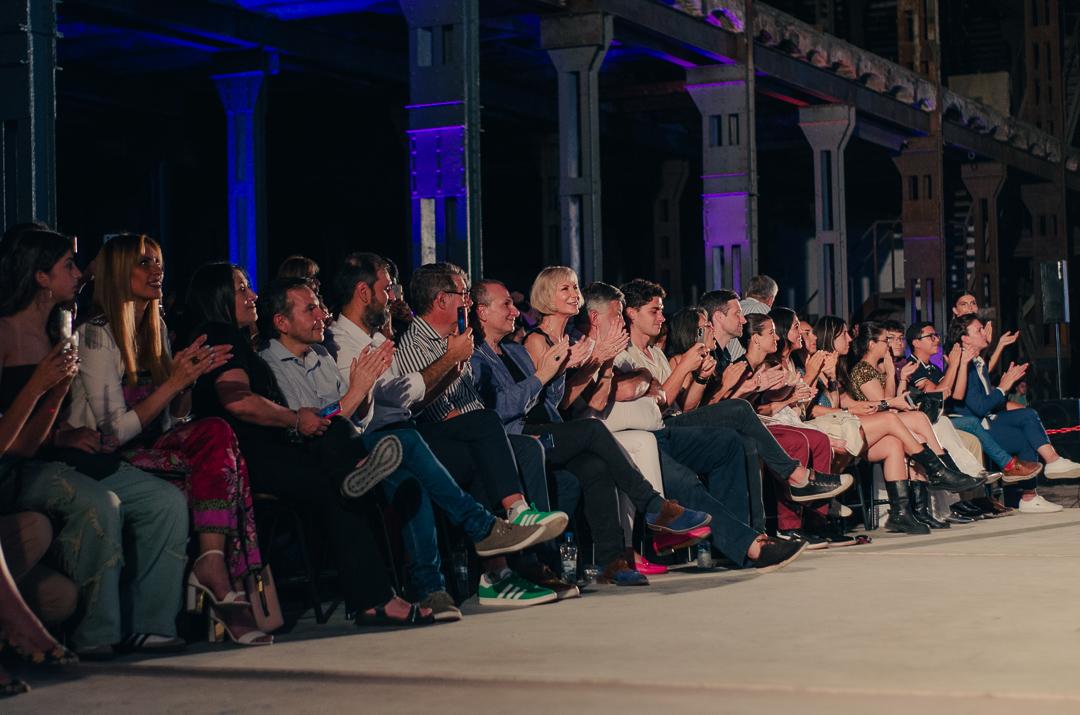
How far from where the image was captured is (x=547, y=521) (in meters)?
6.22

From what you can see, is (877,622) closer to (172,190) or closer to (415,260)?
(415,260)

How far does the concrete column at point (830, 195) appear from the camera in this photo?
63.8 feet

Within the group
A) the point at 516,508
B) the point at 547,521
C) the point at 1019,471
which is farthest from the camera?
the point at 1019,471

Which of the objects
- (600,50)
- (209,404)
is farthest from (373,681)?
(600,50)

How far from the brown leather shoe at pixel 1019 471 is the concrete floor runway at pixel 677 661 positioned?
412 cm

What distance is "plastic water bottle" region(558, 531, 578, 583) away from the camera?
7.01 metres

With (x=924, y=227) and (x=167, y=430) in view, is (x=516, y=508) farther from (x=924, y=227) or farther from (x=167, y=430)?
Result: (x=924, y=227)

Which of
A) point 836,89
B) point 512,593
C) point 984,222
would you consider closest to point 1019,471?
point 512,593

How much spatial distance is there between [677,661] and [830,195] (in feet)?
50.6

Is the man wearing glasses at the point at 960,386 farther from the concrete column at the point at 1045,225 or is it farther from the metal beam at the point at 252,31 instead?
the concrete column at the point at 1045,225

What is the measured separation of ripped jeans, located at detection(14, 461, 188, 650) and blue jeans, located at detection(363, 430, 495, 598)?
929 millimetres

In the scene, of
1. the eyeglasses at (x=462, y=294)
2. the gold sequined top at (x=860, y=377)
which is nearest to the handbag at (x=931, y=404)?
the gold sequined top at (x=860, y=377)

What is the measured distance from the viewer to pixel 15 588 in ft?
15.7

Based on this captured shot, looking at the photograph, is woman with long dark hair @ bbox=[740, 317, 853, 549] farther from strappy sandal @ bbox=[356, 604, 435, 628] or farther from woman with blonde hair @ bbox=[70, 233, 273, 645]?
woman with blonde hair @ bbox=[70, 233, 273, 645]
